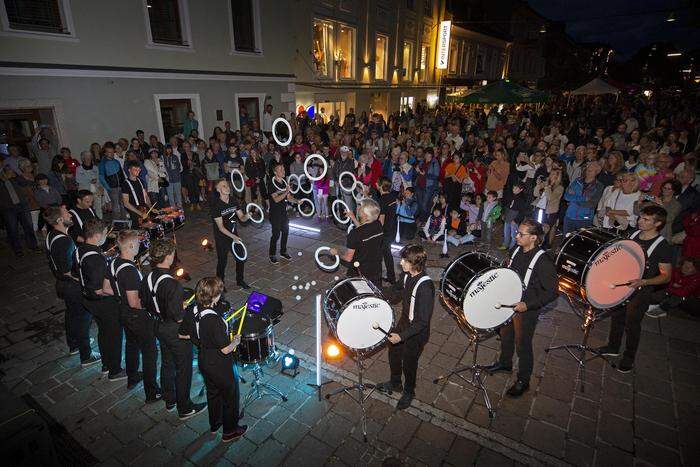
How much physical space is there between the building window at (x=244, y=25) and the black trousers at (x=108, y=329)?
14784mm

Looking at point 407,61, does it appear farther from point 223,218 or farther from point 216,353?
point 216,353

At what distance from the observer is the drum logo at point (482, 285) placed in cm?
417

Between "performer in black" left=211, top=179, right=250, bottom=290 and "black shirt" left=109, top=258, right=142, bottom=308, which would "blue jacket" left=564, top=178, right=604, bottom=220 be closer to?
"performer in black" left=211, top=179, right=250, bottom=290

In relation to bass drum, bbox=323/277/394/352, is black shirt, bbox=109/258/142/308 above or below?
above

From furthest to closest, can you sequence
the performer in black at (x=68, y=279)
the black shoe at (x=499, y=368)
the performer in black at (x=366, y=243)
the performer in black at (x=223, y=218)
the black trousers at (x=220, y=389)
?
the performer in black at (x=223, y=218) < the performer in black at (x=366, y=243) < the black shoe at (x=499, y=368) < the performer in black at (x=68, y=279) < the black trousers at (x=220, y=389)

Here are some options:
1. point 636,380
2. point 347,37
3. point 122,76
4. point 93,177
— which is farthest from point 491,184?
point 347,37

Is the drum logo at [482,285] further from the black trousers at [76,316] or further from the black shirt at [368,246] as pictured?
the black trousers at [76,316]

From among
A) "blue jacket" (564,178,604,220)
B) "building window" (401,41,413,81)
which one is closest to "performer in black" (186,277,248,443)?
"blue jacket" (564,178,604,220)

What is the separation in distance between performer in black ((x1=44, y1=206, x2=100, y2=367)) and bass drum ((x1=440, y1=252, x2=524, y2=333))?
4979 mm

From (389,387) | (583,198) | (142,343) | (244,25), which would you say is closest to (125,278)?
(142,343)

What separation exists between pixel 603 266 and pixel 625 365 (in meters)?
1.60

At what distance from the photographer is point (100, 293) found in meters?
4.65

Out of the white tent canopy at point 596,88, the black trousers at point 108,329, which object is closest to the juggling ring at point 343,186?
the black trousers at point 108,329

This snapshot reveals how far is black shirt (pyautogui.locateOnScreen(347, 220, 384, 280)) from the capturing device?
17.7 feet
